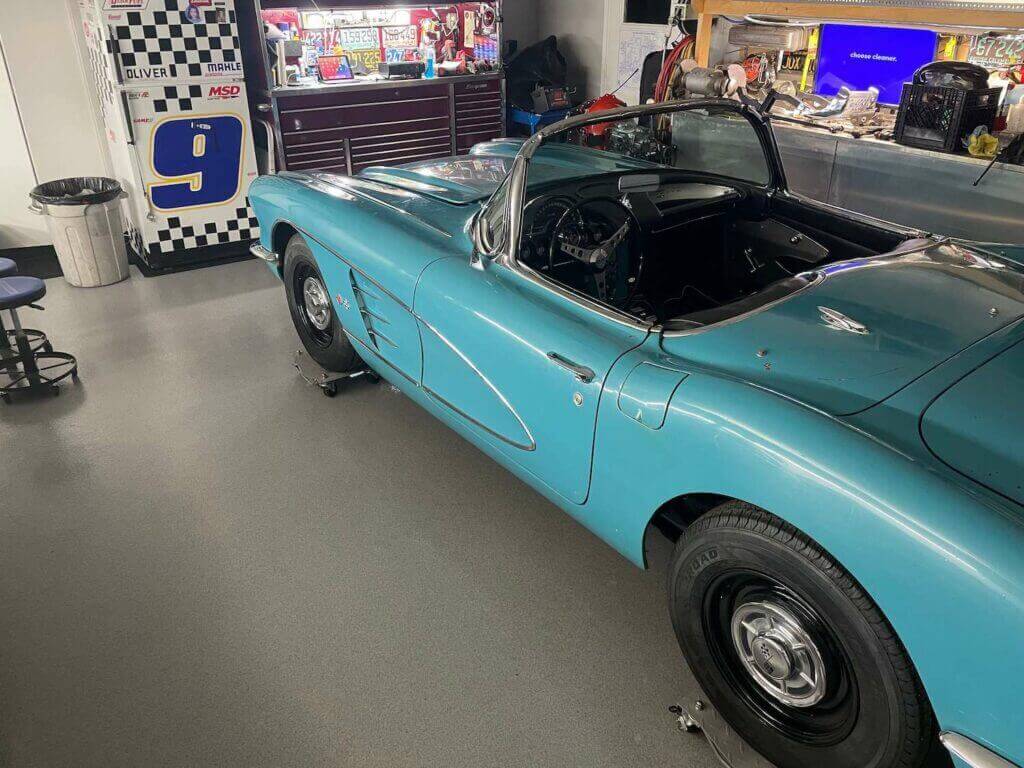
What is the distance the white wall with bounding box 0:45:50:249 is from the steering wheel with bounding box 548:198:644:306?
4.23 metres

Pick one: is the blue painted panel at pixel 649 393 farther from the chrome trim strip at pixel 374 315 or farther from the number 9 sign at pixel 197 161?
the number 9 sign at pixel 197 161

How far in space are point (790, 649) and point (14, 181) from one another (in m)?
5.44

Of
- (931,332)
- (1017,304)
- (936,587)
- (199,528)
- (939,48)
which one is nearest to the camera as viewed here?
(936,587)

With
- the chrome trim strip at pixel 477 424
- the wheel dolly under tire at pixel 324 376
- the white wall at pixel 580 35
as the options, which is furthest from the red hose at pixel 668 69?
the chrome trim strip at pixel 477 424

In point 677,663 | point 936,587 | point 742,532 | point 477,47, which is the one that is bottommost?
point 677,663

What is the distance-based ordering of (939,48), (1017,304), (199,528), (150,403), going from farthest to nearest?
1. (939,48)
2. (150,403)
3. (199,528)
4. (1017,304)

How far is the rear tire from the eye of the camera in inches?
131

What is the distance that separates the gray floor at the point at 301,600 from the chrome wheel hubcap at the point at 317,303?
0.34 m

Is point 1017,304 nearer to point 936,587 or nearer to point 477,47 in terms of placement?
point 936,587

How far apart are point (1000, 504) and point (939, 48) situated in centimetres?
398

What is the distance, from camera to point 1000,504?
4.34 ft

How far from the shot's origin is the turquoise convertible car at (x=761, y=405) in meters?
1.34

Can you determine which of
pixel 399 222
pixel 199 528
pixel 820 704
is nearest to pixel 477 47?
pixel 399 222

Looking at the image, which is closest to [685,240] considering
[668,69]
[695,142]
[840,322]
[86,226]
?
[840,322]
